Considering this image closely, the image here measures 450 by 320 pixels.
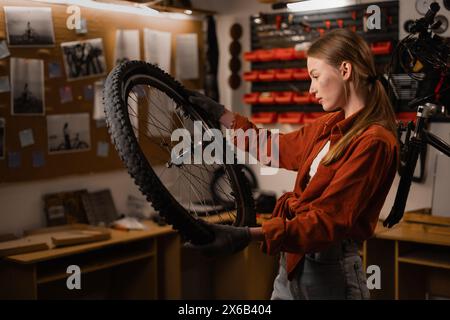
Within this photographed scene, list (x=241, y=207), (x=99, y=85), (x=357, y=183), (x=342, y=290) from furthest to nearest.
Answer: (x=99, y=85) → (x=241, y=207) → (x=342, y=290) → (x=357, y=183)

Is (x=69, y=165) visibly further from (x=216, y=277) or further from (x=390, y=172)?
(x=390, y=172)

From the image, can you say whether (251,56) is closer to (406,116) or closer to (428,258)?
(406,116)

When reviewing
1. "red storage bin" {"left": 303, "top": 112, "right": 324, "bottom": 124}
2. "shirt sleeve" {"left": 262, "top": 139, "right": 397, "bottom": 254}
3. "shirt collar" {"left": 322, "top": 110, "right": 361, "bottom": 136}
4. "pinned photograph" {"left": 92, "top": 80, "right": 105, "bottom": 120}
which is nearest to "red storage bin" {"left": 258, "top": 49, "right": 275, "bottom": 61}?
"red storage bin" {"left": 303, "top": 112, "right": 324, "bottom": 124}

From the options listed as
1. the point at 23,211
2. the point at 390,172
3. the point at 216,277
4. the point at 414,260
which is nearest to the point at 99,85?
the point at 23,211

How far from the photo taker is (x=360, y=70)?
65.6 inches

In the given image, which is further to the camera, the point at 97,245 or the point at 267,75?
the point at 267,75

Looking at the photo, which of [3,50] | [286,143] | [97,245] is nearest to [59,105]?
[3,50]

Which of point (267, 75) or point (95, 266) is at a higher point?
point (267, 75)

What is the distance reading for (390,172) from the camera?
1.58 m

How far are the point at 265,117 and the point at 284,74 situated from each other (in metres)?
0.31

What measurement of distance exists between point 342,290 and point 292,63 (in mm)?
2157

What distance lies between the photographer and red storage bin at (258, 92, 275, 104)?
12.1ft

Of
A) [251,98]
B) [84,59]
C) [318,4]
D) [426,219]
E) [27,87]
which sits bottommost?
[426,219]

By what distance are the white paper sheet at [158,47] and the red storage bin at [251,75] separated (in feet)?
1.63
